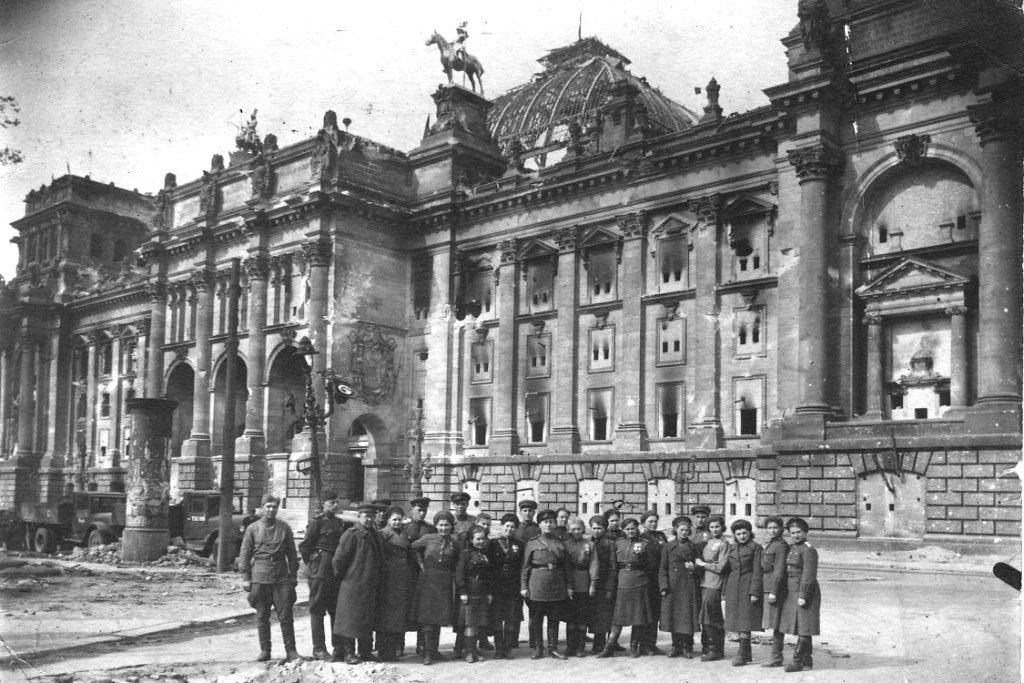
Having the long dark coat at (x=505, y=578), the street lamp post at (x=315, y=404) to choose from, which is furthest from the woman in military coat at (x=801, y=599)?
the street lamp post at (x=315, y=404)

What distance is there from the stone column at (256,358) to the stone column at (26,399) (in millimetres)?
23504

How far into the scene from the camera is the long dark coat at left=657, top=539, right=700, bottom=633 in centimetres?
1392

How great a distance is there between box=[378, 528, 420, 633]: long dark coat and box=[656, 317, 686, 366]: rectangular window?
21775mm

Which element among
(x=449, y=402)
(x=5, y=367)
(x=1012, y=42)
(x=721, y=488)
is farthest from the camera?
(x=5, y=367)

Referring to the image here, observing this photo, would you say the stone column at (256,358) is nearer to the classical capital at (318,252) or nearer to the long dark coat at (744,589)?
the classical capital at (318,252)

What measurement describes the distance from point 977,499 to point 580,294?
54.5ft

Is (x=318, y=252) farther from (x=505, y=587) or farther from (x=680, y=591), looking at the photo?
(x=680, y=591)

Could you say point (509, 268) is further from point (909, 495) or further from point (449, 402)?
point (909, 495)

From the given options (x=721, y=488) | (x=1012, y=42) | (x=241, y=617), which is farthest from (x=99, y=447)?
(x=1012, y=42)

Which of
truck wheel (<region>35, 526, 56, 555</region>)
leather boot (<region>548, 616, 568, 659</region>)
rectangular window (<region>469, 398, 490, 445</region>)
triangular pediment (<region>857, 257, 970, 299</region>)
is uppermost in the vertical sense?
triangular pediment (<region>857, 257, 970, 299</region>)

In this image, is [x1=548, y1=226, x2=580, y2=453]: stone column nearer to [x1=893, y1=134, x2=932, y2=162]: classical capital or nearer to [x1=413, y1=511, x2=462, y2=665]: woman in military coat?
[x1=893, y1=134, x2=932, y2=162]: classical capital

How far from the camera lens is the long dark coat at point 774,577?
1311 centimetres

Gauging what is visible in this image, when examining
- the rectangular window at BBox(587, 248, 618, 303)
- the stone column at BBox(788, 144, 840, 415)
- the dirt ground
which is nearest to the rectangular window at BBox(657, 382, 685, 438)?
the rectangular window at BBox(587, 248, 618, 303)

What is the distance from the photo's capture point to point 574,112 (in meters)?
46.9
